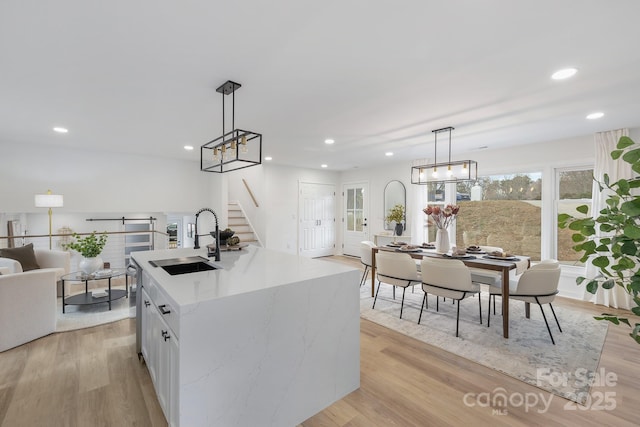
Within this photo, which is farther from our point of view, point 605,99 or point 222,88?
point 605,99

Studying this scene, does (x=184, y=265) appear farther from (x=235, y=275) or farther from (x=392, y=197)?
(x=392, y=197)

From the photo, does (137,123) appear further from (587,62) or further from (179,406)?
(587,62)

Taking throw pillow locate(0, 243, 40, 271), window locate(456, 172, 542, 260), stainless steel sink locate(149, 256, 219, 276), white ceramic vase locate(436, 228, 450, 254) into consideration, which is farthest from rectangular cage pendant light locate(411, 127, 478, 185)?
throw pillow locate(0, 243, 40, 271)

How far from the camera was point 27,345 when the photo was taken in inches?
116

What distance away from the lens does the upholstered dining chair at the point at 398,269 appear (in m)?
3.67

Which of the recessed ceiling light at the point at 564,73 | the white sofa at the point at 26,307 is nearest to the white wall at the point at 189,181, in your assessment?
the recessed ceiling light at the point at 564,73

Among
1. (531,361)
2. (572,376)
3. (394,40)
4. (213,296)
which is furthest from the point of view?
(531,361)

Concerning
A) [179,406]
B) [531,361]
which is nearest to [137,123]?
[179,406]

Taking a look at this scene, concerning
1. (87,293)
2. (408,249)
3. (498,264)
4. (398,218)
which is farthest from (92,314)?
(398,218)

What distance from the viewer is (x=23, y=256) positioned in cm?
401

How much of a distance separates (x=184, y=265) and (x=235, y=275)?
771 mm

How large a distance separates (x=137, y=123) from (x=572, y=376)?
204 inches

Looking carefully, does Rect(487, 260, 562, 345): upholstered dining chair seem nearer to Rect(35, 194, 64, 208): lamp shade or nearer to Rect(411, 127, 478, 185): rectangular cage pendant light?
Rect(411, 127, 478, 185): rectangular cage pendant light

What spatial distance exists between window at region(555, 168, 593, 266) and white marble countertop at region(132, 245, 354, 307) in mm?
4351
